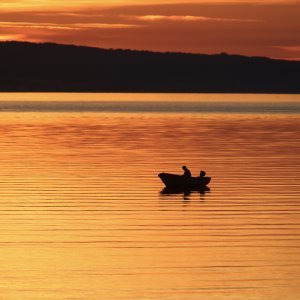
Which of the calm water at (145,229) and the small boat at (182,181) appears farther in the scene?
the small boat at (182,181)

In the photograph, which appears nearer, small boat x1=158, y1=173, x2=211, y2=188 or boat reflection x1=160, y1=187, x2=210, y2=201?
boat reflection x1=160, y1=187, x2=210, y2=201

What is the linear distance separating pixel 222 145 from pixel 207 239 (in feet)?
120

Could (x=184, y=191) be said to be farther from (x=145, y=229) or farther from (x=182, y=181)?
(x=145, y=229)

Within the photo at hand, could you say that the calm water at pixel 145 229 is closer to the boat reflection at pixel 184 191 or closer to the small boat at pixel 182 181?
the boat reflection at pixel 184 191

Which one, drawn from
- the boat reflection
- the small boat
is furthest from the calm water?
the small boat

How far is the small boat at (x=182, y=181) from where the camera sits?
37906 mm

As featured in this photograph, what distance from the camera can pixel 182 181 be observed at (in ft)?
126

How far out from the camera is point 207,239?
87.2ft

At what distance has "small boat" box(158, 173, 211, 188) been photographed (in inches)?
1492

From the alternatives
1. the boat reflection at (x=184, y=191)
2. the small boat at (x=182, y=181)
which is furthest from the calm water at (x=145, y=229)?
the small boat at (x=182, y=181)

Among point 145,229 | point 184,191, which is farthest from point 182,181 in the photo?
point 145,229

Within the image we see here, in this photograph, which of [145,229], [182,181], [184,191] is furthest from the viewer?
[184,191]

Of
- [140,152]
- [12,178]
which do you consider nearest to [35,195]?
[12,178]

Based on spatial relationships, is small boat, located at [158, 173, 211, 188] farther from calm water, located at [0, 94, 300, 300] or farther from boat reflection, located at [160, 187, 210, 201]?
calm water, located at [0, 94, 300, 300]
